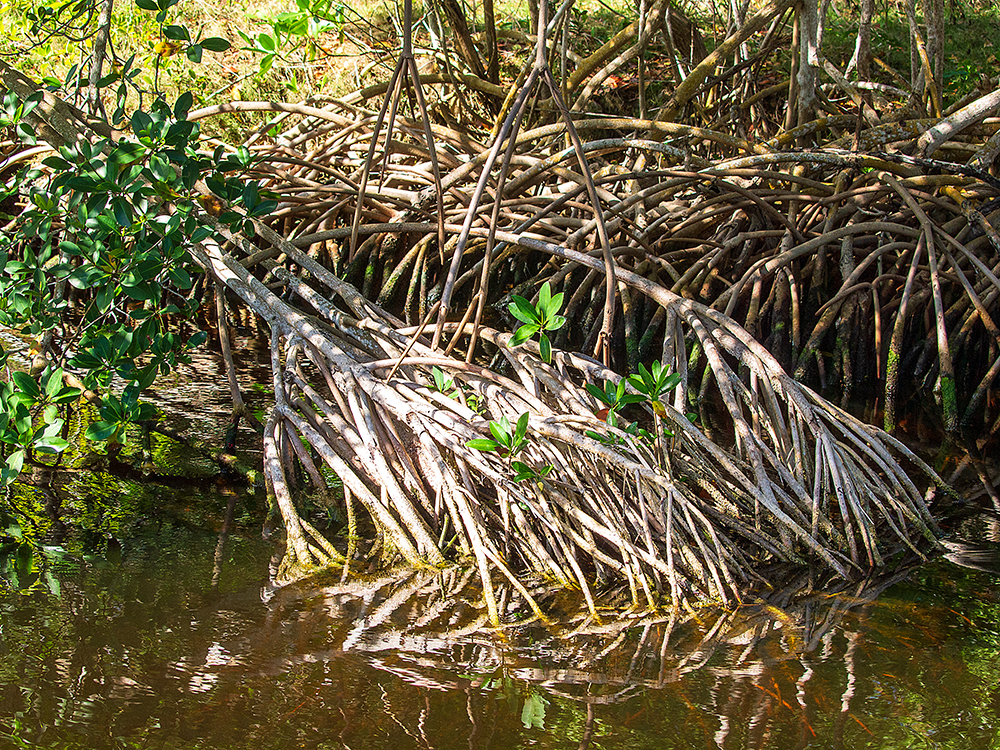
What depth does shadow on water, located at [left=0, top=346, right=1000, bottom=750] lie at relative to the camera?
59.2 inches

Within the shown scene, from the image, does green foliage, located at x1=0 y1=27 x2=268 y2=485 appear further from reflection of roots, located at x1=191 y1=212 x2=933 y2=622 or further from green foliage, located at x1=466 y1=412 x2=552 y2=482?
green foliage, located at x1=466 y1=412 x2=552 y2=482

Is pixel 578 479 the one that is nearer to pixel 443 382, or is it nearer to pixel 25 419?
pixel 443 382

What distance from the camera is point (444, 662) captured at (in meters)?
1.72

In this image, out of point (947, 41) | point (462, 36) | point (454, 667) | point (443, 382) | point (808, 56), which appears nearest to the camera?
point (454, 667)

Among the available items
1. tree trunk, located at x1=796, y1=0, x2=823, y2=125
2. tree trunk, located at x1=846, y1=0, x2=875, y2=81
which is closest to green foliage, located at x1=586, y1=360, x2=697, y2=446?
tree trunk, located at x1=796, y1=0, x2=823, y2=125

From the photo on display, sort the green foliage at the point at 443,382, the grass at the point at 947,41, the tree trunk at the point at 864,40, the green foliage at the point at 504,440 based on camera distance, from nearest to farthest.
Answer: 1. the green foliage at the point at 504,440
2. the green foliage at the point at 443,382
3. the tree trunk at the point at 864,40
4. the grass at the point at 947,41

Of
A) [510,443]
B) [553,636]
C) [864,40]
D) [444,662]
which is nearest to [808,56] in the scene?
[864,40]

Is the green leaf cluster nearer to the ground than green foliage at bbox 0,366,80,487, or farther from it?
farther from it

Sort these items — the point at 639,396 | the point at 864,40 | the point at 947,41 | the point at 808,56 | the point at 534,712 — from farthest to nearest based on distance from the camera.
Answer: the point at 947,41 < the point at 864,40 < the point at 808,56 < the point at 639,396 < the point at 534,712

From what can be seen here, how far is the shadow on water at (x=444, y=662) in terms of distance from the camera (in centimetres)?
150

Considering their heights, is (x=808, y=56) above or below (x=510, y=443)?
above

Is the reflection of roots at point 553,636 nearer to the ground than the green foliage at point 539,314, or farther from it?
nearer to the ground

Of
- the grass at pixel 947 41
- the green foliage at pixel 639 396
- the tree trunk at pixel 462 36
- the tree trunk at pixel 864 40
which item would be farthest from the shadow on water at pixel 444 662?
the grass at pixel 947 41

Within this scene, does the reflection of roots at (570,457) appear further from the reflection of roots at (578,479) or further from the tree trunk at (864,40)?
the tree trunk at (864,40)
